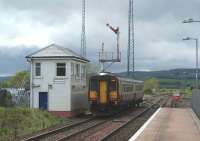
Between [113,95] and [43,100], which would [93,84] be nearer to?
[113,95]

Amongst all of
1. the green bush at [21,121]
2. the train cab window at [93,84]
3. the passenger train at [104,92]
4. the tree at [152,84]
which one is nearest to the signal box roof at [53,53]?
the train cab window at [93,84]

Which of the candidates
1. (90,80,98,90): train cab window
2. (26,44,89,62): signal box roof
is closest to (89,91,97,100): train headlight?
(90,80,98,90): train cab window

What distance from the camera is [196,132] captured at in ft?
81.3

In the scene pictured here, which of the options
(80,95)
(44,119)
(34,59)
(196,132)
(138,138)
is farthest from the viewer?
(80,95)

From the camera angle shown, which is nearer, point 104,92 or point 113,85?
point 113,85

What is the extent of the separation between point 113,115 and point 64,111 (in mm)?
4536

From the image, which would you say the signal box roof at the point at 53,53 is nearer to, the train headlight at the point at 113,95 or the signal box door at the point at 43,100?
the signal box door at the point at 43,100

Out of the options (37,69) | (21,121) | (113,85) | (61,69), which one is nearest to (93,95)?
(113,85)

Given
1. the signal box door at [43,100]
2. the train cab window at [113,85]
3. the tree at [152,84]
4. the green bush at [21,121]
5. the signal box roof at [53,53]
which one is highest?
the signal box roof at [53,53]

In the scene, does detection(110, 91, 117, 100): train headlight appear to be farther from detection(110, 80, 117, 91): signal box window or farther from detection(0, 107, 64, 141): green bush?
detection(0, 107, 64, 141): green bush

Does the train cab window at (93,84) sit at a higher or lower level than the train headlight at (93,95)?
higher

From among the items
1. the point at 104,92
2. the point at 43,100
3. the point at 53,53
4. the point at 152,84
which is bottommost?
the point at 43,100

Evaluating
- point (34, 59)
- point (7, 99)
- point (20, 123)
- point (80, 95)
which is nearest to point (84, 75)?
point (80, 95)

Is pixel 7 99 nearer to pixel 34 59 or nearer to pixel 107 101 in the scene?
pixel 34 59
